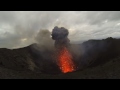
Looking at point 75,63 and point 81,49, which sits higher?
point 81,49

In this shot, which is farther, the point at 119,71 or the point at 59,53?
the point at 59,53

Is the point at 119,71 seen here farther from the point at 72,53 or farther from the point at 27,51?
the point at 72,53

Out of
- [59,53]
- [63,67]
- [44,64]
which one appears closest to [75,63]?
[63,67]

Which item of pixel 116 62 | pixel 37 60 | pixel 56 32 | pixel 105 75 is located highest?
pixel 56 32

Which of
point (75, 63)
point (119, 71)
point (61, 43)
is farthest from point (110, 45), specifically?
point (119, 71)

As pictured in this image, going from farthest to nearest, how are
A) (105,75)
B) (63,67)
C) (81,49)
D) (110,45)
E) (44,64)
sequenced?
(81,49)
(63,67)
(44,64)
(110,45)
(105,75)

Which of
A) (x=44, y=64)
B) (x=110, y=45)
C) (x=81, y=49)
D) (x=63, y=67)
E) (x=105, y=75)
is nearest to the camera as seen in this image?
(x=105, y=75)
